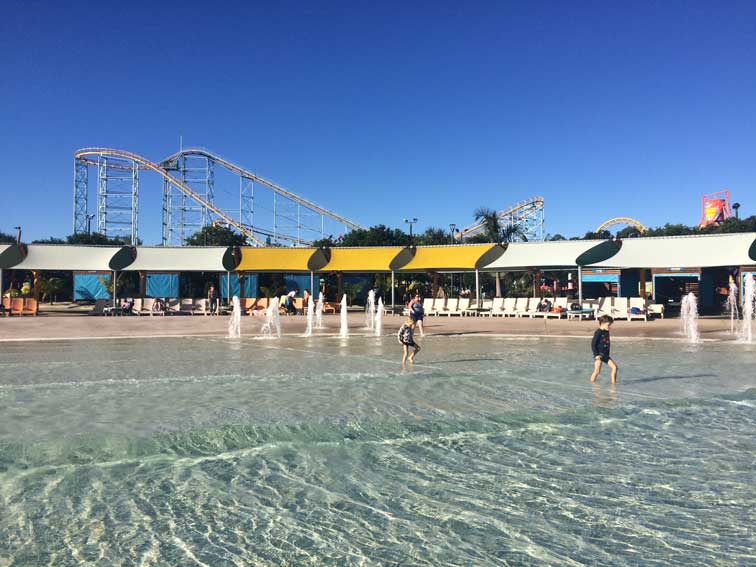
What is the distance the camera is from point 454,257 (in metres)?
31.9

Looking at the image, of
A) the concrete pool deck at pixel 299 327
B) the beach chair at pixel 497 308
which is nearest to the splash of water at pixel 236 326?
the concrete pool deck at pixel 299 327

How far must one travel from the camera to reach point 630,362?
524 inches

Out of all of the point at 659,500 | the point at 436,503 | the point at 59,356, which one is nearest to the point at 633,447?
the point at 659,500

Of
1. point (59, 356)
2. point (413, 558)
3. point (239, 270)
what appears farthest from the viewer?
point (239, 270)

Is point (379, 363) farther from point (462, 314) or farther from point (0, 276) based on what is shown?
point (0, 276)

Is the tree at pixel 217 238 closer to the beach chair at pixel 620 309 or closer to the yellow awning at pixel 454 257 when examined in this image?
the yellow awning at pixel 454 257

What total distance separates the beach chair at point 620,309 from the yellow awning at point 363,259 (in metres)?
Result: 10.9

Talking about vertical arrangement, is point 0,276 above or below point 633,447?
Answer: above

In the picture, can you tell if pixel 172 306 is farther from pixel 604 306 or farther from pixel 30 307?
pixel 604 306

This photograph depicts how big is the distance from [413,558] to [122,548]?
79.7 inches

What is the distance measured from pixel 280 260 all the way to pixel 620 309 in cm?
1753

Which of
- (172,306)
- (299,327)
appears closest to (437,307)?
(299,327)

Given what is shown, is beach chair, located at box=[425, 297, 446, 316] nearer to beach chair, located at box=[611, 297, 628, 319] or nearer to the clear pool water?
beach chair, located at box=[611, 297, 628, 319]

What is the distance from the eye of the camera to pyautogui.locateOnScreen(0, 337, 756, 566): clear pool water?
170 inches
